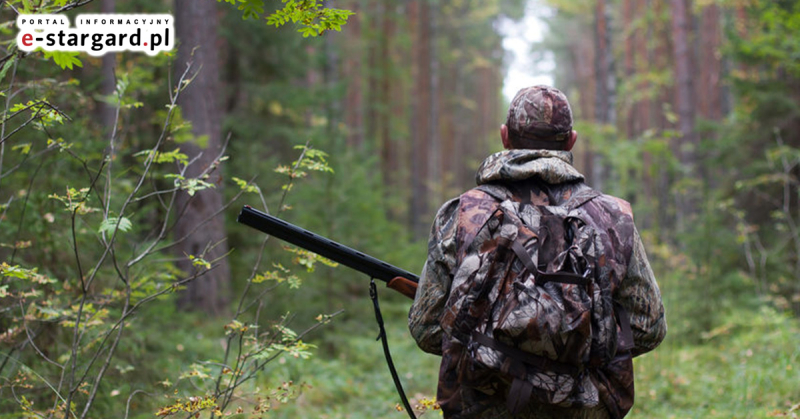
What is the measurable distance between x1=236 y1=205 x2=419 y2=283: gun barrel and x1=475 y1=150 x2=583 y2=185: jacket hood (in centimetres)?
84

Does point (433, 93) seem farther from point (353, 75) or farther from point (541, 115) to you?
point (541, 115)

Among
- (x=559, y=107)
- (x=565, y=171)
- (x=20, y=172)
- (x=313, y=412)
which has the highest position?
(x=559, y=107)

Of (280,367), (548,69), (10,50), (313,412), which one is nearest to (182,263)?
(280,367)

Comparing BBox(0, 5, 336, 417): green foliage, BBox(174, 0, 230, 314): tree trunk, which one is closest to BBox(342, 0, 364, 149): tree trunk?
BBox(174, 0, 230, 314): tree trunk

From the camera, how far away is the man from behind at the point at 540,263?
2.58m

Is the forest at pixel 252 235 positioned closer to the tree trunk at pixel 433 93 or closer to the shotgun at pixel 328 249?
the shotgun at pixel 328 249

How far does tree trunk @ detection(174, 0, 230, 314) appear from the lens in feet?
27.5

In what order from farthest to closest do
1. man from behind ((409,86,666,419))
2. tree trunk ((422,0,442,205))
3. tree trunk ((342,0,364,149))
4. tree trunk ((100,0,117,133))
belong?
tree trunk ((422,0,442,205)), tree trunk ((342,0,364,149)), tree trunk ((100,0,117,133)), man from behind ((409,86,666,419))

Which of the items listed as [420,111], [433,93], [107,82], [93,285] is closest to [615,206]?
[93,285]

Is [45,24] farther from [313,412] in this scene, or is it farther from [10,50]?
[313,412]

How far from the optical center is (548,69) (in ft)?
174

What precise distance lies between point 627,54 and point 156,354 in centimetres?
2651

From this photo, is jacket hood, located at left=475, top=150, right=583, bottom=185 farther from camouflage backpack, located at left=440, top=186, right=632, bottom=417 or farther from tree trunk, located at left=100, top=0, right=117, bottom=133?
tree trunk, located at left=100, top=0, right=117, bottom=133

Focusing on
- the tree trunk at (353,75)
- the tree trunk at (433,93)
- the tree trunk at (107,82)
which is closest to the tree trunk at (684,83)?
the tree trunk at (353,75)
